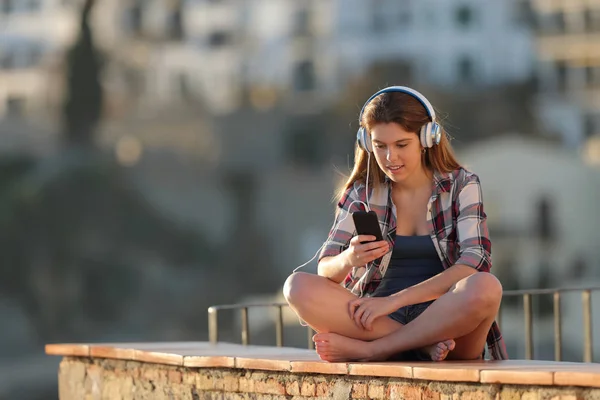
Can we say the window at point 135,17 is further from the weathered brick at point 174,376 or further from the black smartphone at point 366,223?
the black smartphone at point 366,223

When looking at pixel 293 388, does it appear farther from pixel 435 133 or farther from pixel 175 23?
pixel 175 23

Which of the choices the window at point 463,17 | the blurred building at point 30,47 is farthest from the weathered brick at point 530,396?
the blurred building at point 30,47

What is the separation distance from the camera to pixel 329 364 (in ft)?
12.8

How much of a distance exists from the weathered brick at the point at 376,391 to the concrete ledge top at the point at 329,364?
0.12 ft

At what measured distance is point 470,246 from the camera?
12.8ft

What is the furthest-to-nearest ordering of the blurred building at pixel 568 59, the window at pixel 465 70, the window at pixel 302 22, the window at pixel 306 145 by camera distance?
the window at pixel 302 22
the window at pixel 306 145
the window at pixel 465 70
the blurred building at pixel 568 59

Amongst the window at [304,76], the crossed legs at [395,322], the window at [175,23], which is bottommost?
the crossed legs at [395,322]

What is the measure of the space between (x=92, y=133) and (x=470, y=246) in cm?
4130

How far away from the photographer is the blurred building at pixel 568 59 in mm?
42812

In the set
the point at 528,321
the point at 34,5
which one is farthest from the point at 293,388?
the point at 34,5

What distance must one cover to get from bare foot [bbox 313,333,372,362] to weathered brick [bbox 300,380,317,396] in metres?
0.10

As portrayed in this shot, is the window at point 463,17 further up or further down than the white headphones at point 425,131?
further up

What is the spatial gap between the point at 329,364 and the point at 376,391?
19 cm

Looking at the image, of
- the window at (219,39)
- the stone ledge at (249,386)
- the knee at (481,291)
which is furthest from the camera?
the window at (219,39)
